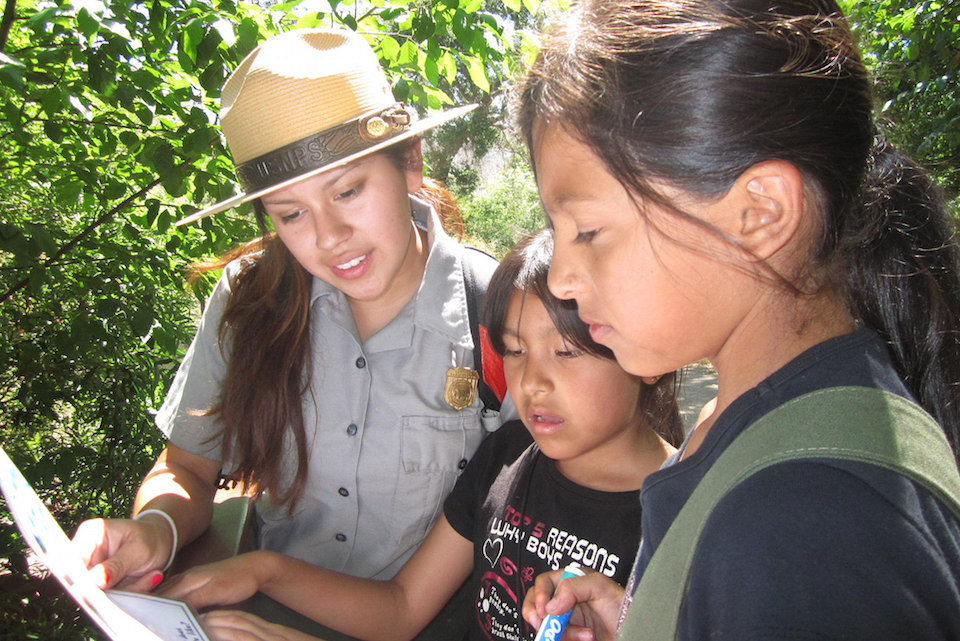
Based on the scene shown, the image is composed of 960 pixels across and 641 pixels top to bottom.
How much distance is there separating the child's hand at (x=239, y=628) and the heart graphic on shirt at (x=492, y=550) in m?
0.47

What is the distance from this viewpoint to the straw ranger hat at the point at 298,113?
5.65 feet

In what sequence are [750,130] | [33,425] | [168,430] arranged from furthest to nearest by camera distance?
[33,425], [168,430], [750,130]

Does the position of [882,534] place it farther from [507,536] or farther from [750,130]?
[507,536]

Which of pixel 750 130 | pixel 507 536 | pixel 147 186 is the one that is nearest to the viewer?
pixel 750 130

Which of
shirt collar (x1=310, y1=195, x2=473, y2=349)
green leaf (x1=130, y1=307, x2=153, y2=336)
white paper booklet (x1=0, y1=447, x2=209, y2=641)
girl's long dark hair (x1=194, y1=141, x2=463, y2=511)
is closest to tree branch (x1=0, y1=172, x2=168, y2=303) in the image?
green leaf (x1=130, y1=307, x2=153, y2=336)

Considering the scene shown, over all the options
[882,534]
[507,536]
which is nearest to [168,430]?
[507,536]

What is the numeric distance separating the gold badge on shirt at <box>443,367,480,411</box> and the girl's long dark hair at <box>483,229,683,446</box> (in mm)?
119

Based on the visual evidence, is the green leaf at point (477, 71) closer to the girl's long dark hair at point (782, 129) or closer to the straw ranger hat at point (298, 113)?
the straw ranger hat at point (298, 113)

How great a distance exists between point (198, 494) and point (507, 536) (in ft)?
2.84

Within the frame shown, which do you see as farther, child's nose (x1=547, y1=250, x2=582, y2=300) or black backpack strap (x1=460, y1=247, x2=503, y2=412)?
black backpack strap (x1=460, y1=247, x2=503, y2=412)

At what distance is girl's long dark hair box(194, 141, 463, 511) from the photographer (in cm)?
195

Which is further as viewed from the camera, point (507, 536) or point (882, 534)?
point (507, 536)

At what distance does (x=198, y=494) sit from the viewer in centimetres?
194

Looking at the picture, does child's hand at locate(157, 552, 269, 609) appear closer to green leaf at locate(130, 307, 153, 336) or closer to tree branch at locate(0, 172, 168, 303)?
green leaf at locate(130, 307, 153, 336)
